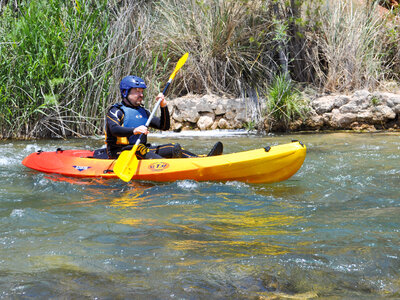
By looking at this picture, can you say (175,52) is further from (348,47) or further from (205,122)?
(348,47)

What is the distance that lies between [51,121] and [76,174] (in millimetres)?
3149

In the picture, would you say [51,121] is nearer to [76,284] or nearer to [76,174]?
[76,174]

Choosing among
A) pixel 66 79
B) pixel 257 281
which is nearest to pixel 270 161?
pixel 257 281

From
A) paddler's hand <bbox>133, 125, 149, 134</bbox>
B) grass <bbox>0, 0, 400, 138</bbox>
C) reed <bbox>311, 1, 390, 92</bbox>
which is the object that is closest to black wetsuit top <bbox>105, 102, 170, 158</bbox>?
paddler's hand <bbox>133, 125, 149, 134</bbox>

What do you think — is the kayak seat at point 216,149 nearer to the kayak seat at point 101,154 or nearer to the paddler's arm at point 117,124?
the paddler's arm at point 117,124

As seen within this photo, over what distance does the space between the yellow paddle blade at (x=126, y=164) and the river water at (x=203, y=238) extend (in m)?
0.14

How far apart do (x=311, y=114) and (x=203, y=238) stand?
5892 millimetres

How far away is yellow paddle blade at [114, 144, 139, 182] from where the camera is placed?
4.69 meters

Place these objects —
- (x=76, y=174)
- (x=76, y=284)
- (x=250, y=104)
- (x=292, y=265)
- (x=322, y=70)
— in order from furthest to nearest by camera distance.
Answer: (x=322, y=70) < (x=250, y=104) < (x=76, y=174) < (x=292, y=265) < (x=76, y=284)

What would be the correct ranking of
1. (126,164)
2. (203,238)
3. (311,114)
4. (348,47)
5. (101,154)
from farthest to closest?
1. (348,47)
2. (311,114)
3. (101,154)
4. (126,164)
5. (203,238)

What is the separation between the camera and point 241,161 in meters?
4.55

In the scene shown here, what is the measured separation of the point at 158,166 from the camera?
4793 millimetres

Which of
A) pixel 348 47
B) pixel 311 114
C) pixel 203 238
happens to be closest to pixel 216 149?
pixel 203 238

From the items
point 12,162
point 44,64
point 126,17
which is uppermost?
point 126,17
